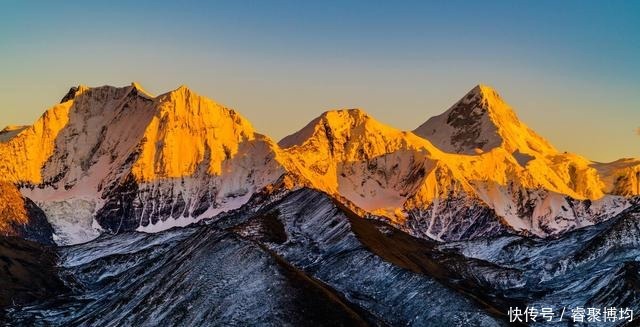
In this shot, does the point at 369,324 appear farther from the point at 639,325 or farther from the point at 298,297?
the point at 639,325

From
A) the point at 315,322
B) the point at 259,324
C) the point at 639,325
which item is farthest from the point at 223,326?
the point at 639,325

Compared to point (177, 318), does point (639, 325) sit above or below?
below

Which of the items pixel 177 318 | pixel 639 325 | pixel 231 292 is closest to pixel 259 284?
pixel 231 292

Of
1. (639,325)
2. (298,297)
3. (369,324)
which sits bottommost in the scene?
(639,325)

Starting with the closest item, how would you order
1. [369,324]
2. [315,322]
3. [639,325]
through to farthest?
[639,325] → [315,322] → [369,324]

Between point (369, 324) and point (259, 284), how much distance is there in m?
25.3

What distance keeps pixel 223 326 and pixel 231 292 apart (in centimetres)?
1672

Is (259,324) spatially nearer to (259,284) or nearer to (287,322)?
(287,322)

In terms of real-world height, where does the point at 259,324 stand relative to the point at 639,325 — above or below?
above

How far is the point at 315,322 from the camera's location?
176 metres

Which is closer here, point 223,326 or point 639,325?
point 639,325

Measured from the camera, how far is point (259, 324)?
7062 inches

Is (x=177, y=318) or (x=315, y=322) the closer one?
(x=315, y=322)

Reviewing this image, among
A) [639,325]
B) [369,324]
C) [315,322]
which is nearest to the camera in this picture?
[639,325]
